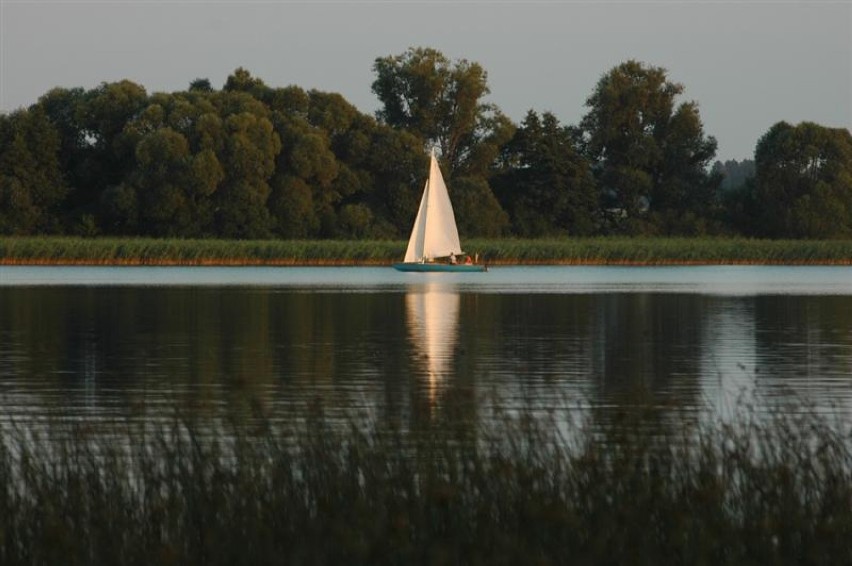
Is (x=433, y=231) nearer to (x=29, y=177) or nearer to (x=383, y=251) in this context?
(x=383, y=251)

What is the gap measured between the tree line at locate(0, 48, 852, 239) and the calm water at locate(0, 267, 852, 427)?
3083cm

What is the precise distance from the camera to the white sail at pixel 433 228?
83.8 meters

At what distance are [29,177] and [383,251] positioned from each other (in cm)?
2048

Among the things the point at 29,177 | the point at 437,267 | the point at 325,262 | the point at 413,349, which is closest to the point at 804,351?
the point at 413,349

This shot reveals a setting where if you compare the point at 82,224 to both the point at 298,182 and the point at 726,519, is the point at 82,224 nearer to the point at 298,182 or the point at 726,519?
the point at 298,182

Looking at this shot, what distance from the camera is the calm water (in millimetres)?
19828

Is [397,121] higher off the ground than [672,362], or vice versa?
[397,121]

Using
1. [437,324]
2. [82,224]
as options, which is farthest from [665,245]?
[437,324]

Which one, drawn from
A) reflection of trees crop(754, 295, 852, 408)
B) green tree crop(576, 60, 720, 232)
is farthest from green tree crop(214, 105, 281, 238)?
reflection of trees crop(754, 295, 852, 408)

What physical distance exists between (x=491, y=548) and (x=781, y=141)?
103m

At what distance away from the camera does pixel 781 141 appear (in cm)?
10925

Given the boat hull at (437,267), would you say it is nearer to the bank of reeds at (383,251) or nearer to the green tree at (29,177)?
the bank of reeds at (383,251)

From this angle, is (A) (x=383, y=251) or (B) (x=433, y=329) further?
(A) (x=383, y=251)

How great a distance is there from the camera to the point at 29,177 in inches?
3701
